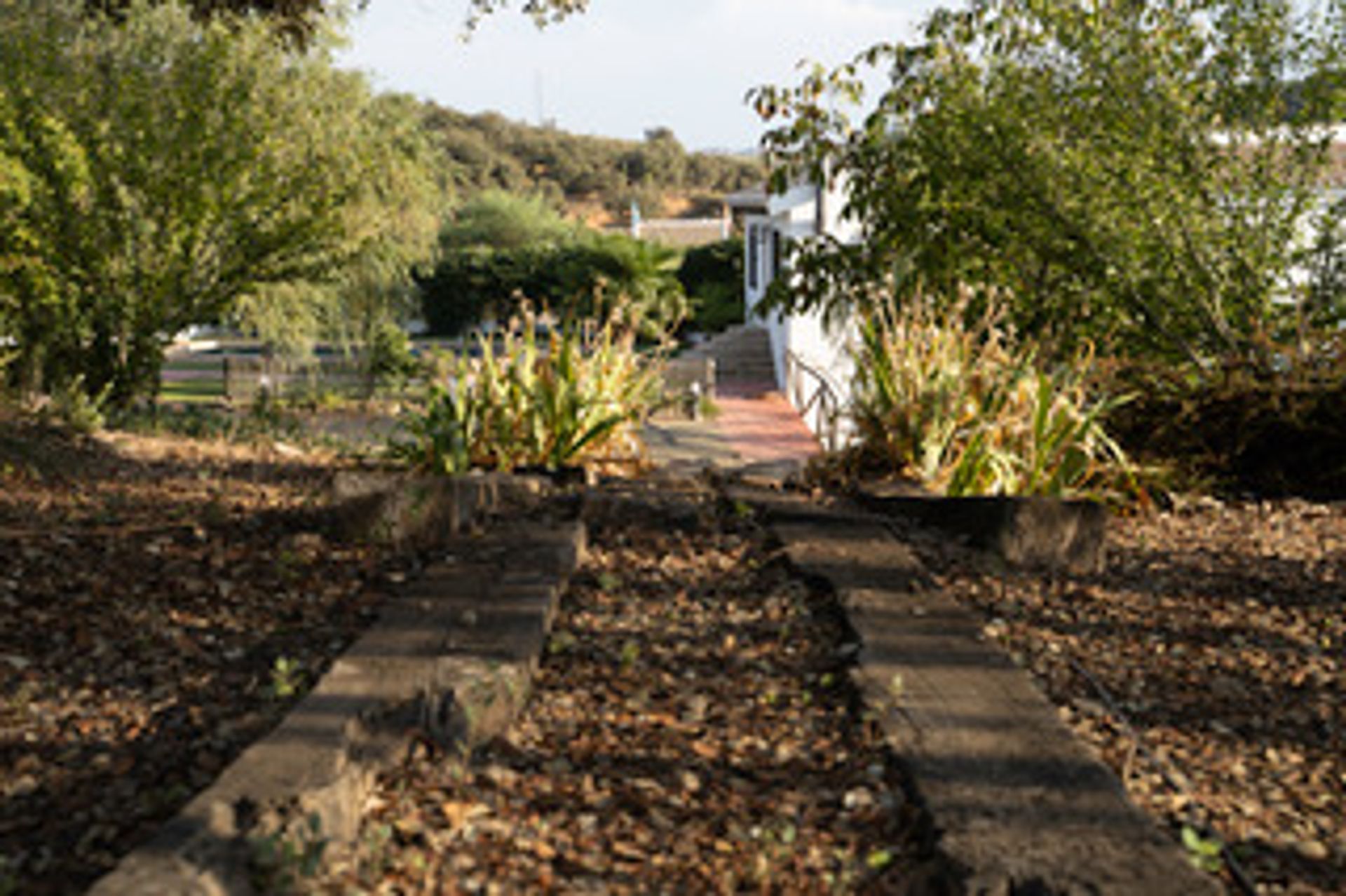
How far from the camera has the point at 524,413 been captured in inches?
210

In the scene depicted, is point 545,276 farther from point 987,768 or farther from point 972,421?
point 987,768

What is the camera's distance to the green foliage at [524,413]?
5211 millimetres

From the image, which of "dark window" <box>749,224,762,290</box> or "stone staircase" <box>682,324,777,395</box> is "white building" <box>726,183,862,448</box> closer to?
"dark window" <box>749,224,762,290</box>

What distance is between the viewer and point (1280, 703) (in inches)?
126

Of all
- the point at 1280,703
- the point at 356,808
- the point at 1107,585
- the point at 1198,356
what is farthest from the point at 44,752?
the point at 1198,356

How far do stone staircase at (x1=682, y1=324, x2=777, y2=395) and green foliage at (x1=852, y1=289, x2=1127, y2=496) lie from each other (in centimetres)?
1516

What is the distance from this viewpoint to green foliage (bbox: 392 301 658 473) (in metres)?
5.21

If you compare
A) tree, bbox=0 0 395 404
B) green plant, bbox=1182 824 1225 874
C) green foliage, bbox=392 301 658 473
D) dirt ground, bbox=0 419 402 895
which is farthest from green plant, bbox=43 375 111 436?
green plant, bbox=1182 824 1225 874

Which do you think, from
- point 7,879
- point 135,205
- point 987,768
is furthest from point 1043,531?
point 135,205

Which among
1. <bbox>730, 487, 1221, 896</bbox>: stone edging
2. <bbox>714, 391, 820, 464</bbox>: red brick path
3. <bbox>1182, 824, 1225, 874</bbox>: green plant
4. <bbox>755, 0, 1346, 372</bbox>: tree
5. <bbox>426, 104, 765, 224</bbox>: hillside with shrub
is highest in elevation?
<bbox>426, 104, 765, 224</bbox>: hillside with shrub

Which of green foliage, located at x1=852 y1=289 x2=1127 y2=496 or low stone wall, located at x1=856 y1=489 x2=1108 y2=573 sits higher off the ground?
green foliage, located at x1=852 y1=289 x2=1127 y2=496

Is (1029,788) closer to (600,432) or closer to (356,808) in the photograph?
(356,808)

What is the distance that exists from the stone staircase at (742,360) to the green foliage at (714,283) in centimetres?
290

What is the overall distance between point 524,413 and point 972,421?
1823 millimetres
